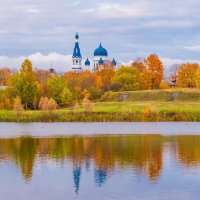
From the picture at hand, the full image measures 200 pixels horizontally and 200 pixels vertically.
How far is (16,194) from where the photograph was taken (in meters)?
30.8

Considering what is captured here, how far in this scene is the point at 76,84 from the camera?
136750mm

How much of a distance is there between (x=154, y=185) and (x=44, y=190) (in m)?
6.49

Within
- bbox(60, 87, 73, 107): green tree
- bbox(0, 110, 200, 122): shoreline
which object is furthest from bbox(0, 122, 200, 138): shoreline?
bbox(60, 87, 73, 107): green tree

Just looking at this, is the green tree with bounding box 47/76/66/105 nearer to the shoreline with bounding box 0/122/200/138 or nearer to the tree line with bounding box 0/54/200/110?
the tree line with bounding box 0/54/200/110

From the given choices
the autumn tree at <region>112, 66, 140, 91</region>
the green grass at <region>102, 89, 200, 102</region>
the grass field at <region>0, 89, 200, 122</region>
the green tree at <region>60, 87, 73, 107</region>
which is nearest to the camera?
the grass field at <region>0, 89, 200, 122</region>

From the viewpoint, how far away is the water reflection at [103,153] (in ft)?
128

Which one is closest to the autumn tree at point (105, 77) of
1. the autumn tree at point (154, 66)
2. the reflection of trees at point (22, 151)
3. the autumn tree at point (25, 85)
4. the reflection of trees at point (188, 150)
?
the autumn tree at point (154, 66)

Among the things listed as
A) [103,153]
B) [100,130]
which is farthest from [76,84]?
[103,153]

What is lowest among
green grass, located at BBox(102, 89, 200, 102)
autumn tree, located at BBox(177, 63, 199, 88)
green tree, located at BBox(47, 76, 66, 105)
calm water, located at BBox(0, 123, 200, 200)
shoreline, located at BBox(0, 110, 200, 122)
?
calm water, located at BBox(0, 123, 200, 200)

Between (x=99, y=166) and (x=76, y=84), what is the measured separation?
96766 mm

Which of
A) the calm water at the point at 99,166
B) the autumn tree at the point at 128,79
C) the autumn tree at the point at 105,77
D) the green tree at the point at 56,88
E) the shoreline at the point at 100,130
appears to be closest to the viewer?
the calm water at the point at 99,166

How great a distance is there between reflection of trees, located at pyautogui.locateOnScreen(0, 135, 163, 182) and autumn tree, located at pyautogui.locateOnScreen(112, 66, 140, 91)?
7356cm

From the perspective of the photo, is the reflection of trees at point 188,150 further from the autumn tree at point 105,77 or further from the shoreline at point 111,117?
the autumn tree at point 105,77

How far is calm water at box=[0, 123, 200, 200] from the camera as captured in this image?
103 ft
